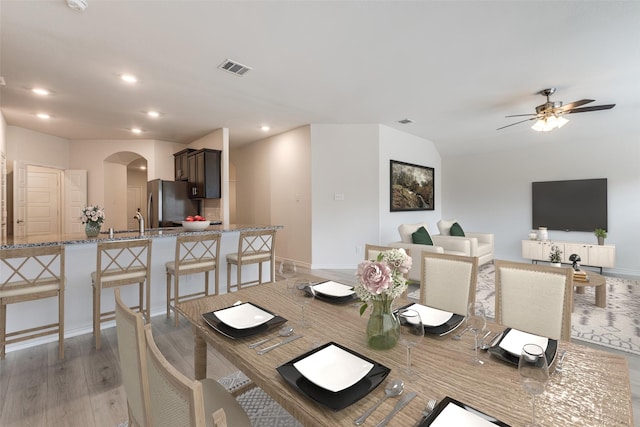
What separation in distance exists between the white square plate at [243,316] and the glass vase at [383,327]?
20.1 inches

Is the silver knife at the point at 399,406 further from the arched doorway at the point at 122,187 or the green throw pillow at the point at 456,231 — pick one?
the arched doorway at the point at 122,187

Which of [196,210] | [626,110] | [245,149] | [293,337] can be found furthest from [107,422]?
[626,110]

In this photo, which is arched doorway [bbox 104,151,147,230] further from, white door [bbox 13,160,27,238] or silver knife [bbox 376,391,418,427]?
silver knife [bbox 376,391,418,427]

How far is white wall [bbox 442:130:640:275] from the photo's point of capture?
18.0ft

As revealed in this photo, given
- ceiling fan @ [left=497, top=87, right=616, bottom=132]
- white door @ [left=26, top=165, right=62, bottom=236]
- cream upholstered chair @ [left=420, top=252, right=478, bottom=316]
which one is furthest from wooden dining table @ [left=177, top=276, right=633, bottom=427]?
white door @ [left=26, top=165, right=62, bottom=236]

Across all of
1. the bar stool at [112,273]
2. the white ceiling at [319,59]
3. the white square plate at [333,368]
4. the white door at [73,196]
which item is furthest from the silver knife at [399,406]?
the white door at [73,196]

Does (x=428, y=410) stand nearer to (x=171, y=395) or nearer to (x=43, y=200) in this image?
(x=171, y=395)

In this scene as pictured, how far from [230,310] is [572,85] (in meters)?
4.61

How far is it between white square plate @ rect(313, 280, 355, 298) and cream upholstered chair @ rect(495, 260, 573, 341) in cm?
85

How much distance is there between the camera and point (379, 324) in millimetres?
1160

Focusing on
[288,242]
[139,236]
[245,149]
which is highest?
[245,149]

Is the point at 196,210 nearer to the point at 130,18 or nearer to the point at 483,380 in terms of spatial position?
the point at 130,18

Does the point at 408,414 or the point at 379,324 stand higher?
the point at 379,324

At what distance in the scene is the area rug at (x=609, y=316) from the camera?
8.89 ft
